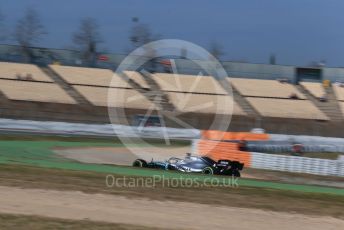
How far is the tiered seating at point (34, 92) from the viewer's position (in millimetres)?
50781

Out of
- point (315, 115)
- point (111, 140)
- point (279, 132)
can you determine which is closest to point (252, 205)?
point (111, 140)

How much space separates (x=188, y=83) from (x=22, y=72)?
1707 centimetres

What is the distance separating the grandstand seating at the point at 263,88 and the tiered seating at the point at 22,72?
20300mm

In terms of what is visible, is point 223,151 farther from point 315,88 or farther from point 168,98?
point 315,88

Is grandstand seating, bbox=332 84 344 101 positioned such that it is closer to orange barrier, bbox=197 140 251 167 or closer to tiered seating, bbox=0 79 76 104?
tiered seating, bbox=0 79 76 104

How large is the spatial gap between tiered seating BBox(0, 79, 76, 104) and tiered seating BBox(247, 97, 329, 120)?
18.7 meters

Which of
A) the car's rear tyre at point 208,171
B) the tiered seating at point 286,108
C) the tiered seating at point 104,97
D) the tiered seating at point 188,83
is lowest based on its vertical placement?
the tiered seating at point 286,108

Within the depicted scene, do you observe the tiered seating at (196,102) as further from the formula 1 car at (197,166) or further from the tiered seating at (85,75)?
the formula 1 car at (197,166)

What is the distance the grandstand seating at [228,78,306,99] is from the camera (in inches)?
2385

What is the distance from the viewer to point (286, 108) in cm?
5675

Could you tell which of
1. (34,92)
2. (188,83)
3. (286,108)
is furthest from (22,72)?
(286,108)

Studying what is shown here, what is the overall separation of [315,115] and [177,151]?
2892cm

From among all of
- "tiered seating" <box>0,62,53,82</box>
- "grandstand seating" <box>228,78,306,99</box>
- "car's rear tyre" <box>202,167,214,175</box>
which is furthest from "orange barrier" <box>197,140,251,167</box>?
"grandstand seating" <box>228,78,306,99</box>

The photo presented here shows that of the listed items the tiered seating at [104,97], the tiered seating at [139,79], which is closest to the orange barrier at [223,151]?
the tiered seating at [104,97]
